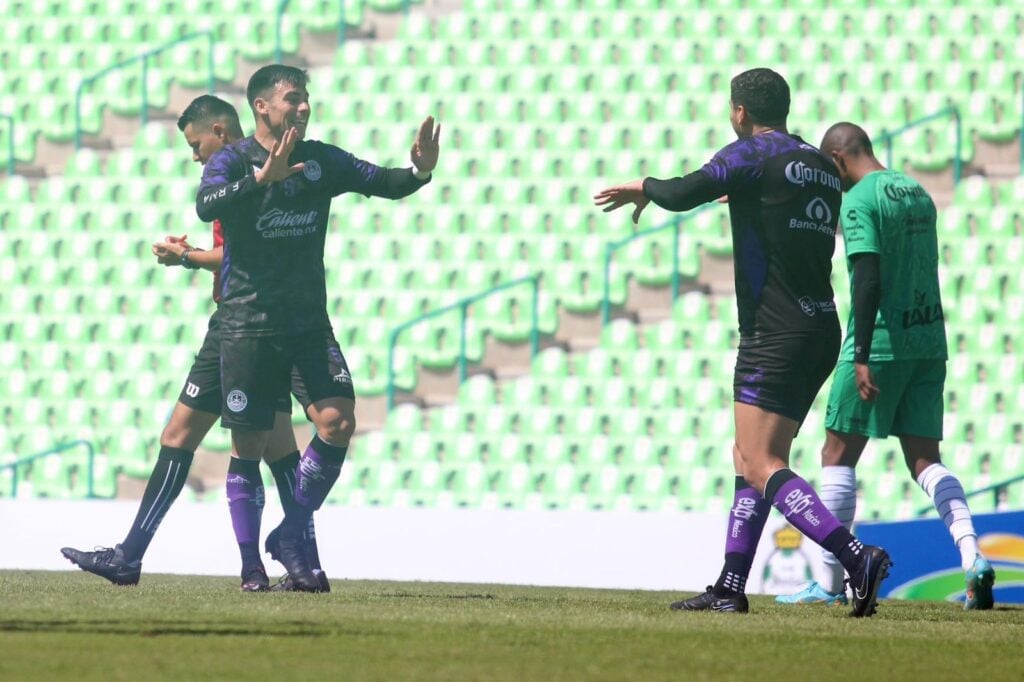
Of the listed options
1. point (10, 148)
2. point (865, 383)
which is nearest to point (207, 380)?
point (865, 383)

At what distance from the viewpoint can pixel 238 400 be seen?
6582mm

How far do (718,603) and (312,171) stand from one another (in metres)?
2.33

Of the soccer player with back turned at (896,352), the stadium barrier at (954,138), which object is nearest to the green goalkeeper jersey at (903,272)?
the soccer player with back turned at (896,352)

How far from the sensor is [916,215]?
6512 millimetres

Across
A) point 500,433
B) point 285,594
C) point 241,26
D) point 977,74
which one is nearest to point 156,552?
point 500,433

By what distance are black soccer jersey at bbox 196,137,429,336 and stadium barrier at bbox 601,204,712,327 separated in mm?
5550

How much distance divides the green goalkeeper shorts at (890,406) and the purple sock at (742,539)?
654 mm

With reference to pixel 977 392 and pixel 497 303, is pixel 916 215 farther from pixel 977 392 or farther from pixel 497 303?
pixel 497 303

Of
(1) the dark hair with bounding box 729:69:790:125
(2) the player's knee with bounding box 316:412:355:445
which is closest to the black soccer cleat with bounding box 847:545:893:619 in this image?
(1) the dark hair with bounding box 729:69:790:125

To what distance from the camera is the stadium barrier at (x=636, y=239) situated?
12219mm

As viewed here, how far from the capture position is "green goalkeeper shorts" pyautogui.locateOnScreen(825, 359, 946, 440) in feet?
21.2

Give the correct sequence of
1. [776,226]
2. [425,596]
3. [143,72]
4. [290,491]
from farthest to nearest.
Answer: [143,72]
[290,491]
[425,596]
[776,226]

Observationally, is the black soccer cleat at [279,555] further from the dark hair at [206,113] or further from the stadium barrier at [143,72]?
the stadium barrier at [143,72]

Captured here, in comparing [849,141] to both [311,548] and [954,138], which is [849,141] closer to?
[311,548]
